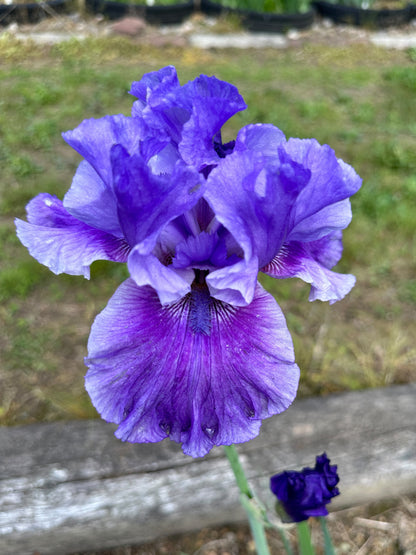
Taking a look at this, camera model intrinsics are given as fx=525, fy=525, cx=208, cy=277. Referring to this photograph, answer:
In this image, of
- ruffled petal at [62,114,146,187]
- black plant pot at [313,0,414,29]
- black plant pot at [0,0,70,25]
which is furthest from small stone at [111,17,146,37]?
ruffled petal at [62,114,146,187]

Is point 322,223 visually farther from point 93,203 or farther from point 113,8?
point 113,8

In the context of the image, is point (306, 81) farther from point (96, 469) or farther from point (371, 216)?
point (96, 469)

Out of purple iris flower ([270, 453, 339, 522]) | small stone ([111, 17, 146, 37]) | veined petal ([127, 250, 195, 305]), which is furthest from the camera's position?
small stone ([111, 17, 146, 37])

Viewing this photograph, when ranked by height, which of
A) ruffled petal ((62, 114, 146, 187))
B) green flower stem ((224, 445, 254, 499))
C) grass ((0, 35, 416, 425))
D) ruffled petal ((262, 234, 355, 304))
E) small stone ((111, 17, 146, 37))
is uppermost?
ruffled petal ((62, 114, 146, 187))

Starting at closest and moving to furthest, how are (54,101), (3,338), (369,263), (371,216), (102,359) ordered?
1. (102,359)
2. (3,338)
3. (369,263)
4. (371,216)
5. (54,101)

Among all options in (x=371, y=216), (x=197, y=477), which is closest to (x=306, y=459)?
(x=197, y=477)

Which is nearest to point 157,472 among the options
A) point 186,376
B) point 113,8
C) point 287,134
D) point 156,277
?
point 186,376

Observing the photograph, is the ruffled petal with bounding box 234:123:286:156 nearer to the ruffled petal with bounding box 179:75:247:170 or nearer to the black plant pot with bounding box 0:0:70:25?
the ruffled petal with bounding box 179:75:247:170

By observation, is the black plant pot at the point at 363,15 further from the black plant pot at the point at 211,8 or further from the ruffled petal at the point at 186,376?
the ruffled petal at the point at 186,376
